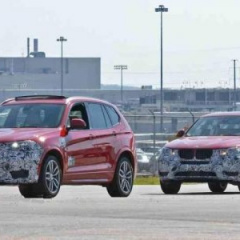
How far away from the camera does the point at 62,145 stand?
2123cm

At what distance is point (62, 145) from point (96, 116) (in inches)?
57.4

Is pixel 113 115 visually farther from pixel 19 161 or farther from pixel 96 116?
pixel 19 161

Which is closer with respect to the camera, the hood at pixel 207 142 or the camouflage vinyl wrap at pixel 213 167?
the camouflage vinyl wrap at pixel 213 167

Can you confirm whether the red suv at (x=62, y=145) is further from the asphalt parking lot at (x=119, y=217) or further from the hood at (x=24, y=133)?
the asphalt parking lot at (x=119, y=217)

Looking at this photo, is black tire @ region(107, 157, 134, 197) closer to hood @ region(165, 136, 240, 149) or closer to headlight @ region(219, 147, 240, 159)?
hood @ region(165, 136, 240, 149)

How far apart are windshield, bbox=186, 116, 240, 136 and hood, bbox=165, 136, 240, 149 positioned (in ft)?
1.21

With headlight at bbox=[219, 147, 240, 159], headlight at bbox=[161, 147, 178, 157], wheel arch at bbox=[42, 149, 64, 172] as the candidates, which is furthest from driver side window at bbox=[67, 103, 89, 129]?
headlight at bbox=[219, 147, 240, 159]

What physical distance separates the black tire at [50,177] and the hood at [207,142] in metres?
3.39

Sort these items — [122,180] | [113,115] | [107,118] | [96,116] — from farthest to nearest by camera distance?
[113,115] → [107,118] → [122,180] → [96,116]

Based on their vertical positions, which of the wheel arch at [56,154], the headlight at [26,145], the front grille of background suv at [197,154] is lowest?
the front grille of background suv at [197,154]

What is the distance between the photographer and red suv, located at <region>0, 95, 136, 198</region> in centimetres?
2084

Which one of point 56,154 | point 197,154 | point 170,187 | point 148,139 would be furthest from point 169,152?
point 148,139

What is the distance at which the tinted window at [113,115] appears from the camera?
75.4ft

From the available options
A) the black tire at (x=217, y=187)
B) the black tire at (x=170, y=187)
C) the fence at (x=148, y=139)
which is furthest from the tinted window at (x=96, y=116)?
the fence at (x=148, y=139)
